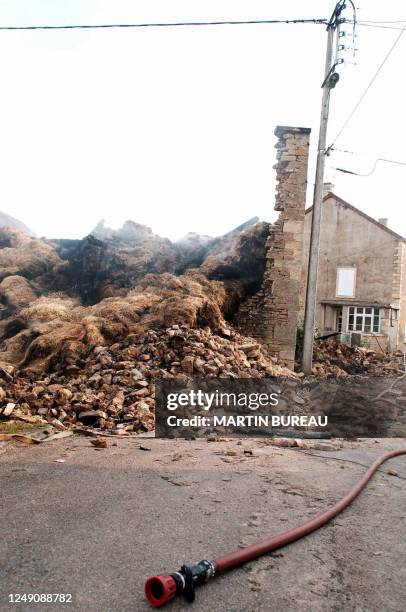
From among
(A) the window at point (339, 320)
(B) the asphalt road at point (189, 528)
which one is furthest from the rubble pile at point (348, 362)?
(B) the asphalt road at point (189, 528)

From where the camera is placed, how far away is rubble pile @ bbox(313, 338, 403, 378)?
603 inches

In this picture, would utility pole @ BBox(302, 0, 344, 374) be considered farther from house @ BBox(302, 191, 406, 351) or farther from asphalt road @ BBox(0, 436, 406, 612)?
house @ BBox(302, 191, 406, 351)

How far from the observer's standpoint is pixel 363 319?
24.8 meters

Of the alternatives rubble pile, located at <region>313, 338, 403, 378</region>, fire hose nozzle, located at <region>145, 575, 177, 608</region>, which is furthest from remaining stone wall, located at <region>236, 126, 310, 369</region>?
fire hose nozzle, located at <region>145, 575, 177, 608</region>

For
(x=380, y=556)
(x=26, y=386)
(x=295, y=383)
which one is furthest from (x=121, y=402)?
(x=380, y=556)

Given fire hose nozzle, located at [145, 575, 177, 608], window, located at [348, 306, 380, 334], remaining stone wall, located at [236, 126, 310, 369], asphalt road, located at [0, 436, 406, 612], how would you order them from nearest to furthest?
1. fire hose nozzle, located at [145, 575, 177, 608]
2. asphalt road, located at [0, 436, 406, 612]
3. remaining stone wall, located at [236, 126, 310, 369]
4. window, located at [348, 306, 380, 334]

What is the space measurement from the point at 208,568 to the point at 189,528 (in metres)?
0.83

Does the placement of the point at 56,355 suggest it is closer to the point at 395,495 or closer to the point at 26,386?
the point at 26,386

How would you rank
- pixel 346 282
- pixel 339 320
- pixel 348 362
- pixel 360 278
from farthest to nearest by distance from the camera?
pixel 339 320 → pixel 346 282 → pixel 360 278 → pixel 348 362

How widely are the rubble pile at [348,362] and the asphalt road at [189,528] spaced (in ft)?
32.2

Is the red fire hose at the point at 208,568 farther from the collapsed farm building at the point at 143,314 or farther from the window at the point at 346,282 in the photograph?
the window at the point at 346,282

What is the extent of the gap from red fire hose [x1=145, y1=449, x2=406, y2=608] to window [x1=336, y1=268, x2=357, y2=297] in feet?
74.4

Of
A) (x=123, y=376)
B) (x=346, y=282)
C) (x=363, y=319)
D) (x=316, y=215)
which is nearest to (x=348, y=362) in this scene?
(x=316, y=215)

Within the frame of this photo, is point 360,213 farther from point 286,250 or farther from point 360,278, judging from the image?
point 286,250
